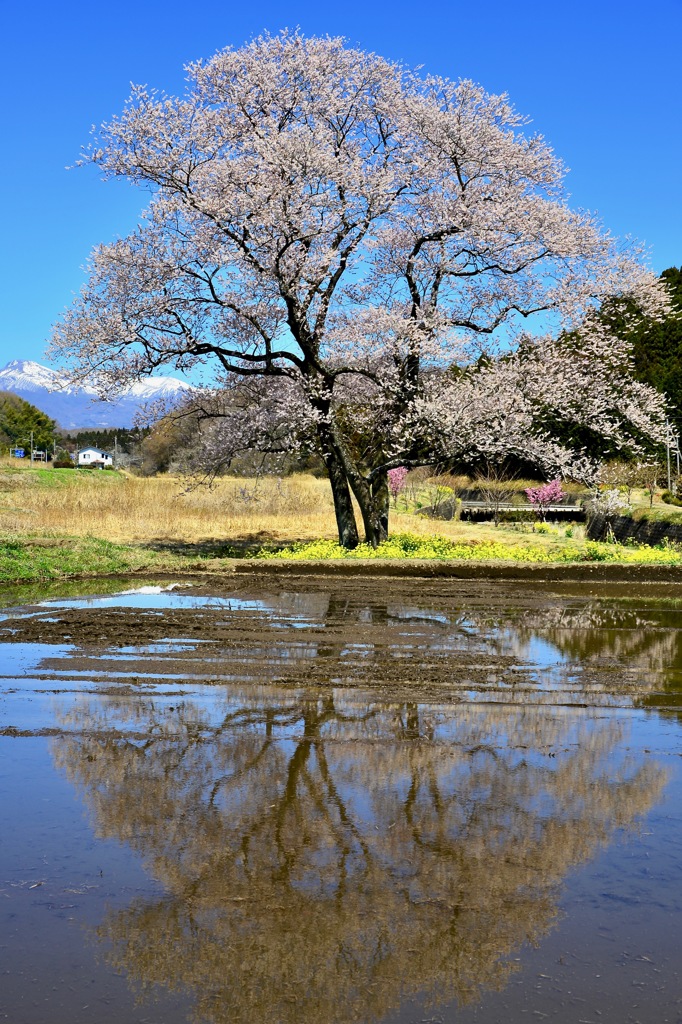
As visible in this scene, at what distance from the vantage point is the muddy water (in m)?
4.16

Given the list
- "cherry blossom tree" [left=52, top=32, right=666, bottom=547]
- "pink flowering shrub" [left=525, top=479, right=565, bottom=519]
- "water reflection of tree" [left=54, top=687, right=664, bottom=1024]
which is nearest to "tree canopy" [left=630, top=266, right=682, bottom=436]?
"pink flowering shrub" [left=525, top=479, right=565, bottom=519]

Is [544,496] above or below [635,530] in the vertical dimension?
above

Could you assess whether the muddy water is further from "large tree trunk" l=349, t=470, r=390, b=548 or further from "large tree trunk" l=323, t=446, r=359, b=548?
"large tree trunk" l=323, t=446, r=359, b=548

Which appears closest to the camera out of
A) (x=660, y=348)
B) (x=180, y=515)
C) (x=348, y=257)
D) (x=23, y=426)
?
(x=348, y=257)

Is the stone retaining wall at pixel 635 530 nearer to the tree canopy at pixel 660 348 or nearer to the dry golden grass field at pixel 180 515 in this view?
the dry golden grass field at pixel 180 515

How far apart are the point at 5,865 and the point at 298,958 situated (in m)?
1.83

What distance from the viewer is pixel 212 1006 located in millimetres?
3988

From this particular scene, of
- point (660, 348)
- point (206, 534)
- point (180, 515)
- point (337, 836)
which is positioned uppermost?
point (660, 348)

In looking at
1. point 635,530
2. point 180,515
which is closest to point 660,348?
point 635,530

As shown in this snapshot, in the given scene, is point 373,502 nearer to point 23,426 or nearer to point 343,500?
point 343,500

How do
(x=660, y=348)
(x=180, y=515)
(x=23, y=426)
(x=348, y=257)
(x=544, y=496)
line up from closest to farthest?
(x=348, y=257) < (x=180, y=515) < (x=544, y=496) < (x=660, y=348) < (x=23, y=426)

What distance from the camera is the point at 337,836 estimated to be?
5762 millimetres

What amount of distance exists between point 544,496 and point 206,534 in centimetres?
1746

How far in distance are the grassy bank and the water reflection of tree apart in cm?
1199
